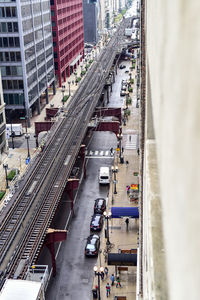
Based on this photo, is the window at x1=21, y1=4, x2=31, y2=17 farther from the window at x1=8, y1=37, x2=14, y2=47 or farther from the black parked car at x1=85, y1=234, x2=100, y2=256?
the black parked car at x1=85, y1=234, x2=100, y2=256

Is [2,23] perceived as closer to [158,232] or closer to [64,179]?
[64,179]

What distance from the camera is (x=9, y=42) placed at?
2778 inches

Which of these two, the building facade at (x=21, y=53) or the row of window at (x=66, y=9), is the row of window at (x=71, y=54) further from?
the building facade at (x=21, y=53)

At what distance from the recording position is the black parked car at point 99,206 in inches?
1737

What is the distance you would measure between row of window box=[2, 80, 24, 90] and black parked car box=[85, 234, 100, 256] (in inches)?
1643

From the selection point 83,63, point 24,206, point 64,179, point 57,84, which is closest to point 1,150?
point 64,179

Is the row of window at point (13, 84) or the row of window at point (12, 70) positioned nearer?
the row of window at point (12, 70)

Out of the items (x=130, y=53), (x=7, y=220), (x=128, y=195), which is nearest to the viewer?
(x=7, y=220)

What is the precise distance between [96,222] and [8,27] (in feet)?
144

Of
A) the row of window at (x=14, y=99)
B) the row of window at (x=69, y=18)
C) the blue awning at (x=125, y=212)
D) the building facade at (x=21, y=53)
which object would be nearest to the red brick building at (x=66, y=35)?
the row of window at (x=69, y=18)

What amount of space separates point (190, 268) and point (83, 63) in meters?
137

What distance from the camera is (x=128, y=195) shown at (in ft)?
159

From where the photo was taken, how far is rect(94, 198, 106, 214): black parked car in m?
44.1

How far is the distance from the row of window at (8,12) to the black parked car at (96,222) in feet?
142
